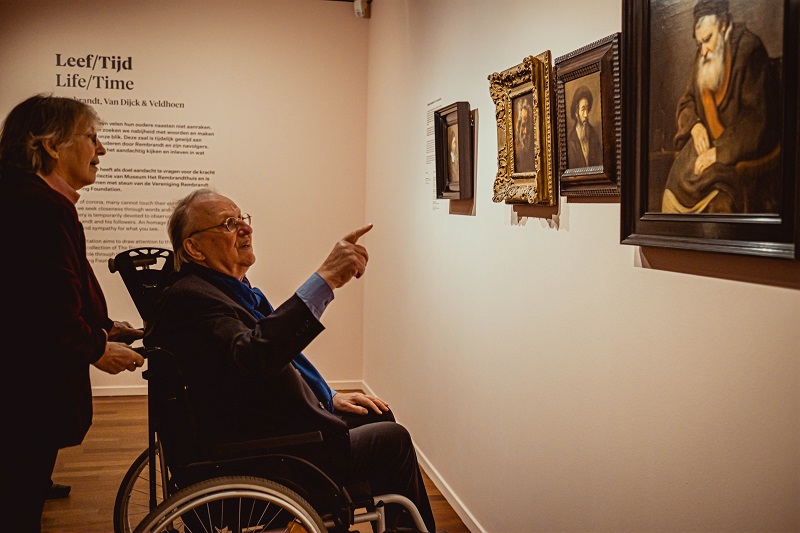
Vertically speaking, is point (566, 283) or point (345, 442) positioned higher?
point (566, 283)

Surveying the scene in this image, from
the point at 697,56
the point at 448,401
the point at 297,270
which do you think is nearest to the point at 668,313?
the point at 697,56

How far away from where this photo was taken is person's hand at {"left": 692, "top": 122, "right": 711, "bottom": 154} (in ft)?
6.30

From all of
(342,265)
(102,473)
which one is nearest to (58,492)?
(102,473)

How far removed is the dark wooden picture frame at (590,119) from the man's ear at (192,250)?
127cm

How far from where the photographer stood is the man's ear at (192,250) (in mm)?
2844

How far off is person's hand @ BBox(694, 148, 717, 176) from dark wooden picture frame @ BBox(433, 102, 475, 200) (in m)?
2.02

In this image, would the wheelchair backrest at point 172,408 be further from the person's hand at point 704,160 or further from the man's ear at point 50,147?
the person's hand at point 704,160

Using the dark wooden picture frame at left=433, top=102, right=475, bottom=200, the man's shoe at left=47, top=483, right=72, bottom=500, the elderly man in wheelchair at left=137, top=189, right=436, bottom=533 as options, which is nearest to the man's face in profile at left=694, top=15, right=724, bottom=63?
the elderly man in wheelchair at left=137, top=189, right=436, bottom=533

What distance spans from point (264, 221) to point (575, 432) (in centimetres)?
452

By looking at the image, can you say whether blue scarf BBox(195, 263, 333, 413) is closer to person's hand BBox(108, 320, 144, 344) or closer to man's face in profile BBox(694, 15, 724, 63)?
person's hand BBox(108, 320, 144, 344)

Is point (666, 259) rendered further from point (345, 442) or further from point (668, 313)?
point (345, 442)

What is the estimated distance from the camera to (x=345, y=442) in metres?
2.56

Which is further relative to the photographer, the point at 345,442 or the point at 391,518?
the point at 391,518

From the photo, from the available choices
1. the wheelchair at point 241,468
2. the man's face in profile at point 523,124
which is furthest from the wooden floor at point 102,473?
the man's face in profile at point 523,124
